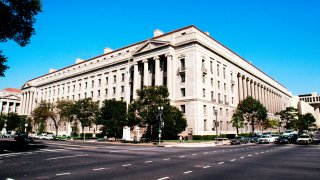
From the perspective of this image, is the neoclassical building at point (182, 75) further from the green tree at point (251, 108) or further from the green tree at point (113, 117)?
the green tree at point (113, 117)

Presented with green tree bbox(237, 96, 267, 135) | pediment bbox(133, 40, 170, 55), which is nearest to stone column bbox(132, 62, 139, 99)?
Answer: pediment bbox(133, 40, 170, 55)

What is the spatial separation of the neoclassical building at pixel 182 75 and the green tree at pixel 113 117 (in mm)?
9723

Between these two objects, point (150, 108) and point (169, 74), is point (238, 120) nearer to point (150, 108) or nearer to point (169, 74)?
point (169, 74)

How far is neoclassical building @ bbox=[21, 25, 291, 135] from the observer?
5600cm

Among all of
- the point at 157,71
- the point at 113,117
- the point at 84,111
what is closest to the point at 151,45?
the point at 157,71

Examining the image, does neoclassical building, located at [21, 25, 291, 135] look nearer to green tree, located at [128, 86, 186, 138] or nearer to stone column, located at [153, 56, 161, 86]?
stone column, located at [153, 56, 161, 86]

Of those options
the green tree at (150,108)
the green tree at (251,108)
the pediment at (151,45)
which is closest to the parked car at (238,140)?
the green tree at (150,108)

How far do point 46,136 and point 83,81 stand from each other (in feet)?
85.2

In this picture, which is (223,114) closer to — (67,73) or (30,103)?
(67,73)

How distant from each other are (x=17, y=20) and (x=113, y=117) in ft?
104

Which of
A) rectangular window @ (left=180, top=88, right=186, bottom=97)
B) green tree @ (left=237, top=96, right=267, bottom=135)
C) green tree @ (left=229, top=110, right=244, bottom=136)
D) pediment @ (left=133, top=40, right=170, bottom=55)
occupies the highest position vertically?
pediment @ (left=133, top=40, right=170, bottom=55)

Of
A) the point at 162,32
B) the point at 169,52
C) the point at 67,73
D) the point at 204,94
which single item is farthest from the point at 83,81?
the point at 204,94

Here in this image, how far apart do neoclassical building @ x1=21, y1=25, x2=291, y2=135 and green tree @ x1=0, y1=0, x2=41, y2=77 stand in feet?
109

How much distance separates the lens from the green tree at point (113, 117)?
51.8 meters
